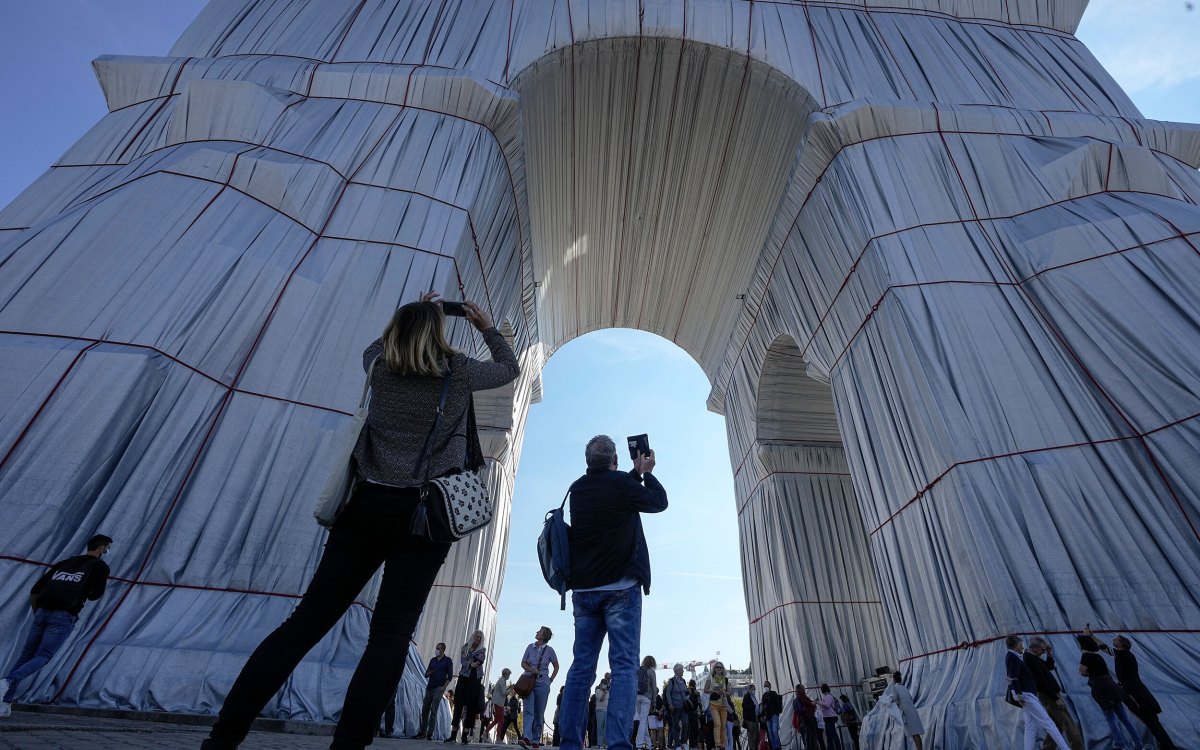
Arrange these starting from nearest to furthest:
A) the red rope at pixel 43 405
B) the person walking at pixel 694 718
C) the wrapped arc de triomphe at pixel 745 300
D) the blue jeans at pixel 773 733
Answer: the red rope at pixel 43 405 < the wrapped arc de triomphe at pixel 745 300 < the blue jeans at pixel 773 733 < the person walking at pixel 694 718

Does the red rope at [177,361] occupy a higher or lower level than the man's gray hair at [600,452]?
higher

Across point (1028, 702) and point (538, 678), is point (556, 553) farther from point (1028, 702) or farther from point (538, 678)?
point (538, 678)

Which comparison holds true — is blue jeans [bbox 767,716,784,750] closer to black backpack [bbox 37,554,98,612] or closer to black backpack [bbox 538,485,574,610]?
black backpack [bbox 538,485,574,610]

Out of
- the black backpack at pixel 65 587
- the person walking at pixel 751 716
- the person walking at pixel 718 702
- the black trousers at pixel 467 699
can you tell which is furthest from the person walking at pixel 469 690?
the person walking at pixel 751 716

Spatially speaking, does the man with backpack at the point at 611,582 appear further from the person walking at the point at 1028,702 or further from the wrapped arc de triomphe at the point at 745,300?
the person walking at the point at 1028,702

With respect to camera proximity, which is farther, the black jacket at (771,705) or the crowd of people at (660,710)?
the black jacket at (771,705)

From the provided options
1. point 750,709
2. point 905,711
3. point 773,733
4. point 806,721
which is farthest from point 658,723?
point 905,711

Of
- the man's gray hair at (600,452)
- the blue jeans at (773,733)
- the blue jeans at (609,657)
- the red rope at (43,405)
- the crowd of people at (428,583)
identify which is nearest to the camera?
the crowd of people at (428,583)

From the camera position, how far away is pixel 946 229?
7.99 metres

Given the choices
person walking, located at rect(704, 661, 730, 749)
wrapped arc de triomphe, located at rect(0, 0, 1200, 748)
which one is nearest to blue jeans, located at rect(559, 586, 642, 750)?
wrapped arc de triomphe, located at rect(0, 0, 1200, 748)

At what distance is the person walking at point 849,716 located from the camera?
33.4 feet

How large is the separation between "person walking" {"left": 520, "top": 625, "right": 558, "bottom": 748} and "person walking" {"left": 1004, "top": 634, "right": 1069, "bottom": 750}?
4.47m

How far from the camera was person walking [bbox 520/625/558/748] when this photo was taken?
285 inches

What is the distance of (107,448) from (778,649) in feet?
35.1
